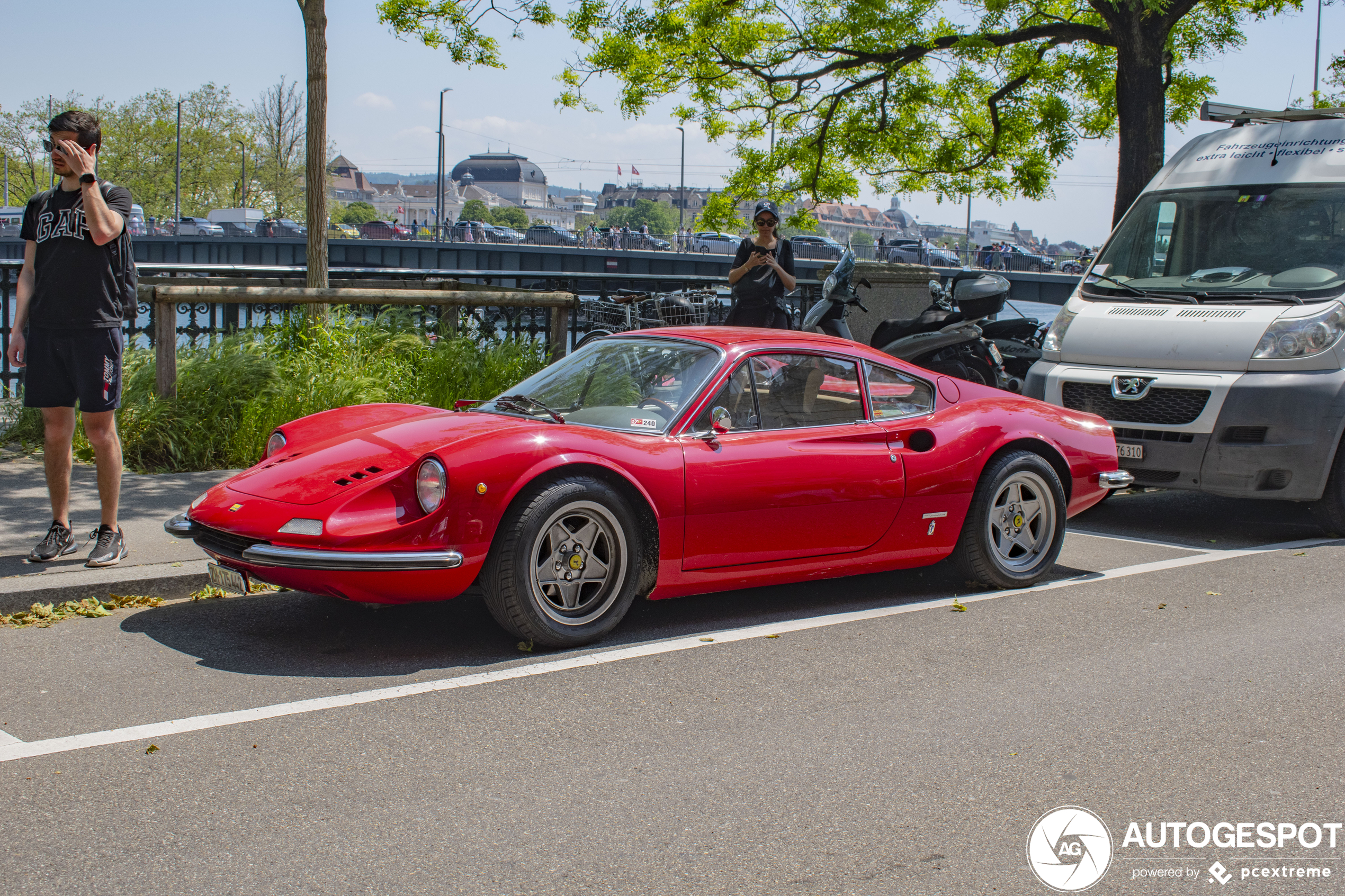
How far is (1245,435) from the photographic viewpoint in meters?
7.38

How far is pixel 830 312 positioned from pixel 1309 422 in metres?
4.79

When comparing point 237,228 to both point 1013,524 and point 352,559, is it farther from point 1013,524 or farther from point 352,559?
point 352,559

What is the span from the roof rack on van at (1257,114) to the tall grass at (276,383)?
18.7ft

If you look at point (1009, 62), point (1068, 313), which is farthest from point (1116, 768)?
point (1009, 62)

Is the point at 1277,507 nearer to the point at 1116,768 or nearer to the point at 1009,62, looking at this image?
the point at 1116,768

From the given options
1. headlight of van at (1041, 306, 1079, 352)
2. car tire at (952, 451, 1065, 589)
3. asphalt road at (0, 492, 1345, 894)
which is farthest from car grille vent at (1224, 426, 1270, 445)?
car tire at (952, 451, 1065, 589)

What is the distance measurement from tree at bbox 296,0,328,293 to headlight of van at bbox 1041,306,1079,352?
17.6 ft

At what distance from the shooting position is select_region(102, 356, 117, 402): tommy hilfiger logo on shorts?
18.1ft

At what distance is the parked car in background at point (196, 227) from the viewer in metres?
80.1

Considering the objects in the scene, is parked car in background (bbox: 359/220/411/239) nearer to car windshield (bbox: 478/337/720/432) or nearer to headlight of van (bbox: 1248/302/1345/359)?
headlight of van (bbox: 1248/302/1345/359)

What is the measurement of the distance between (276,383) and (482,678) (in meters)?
4.81

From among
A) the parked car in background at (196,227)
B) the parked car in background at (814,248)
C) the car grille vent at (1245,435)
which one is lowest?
Answer: the car grille vent at (1245,435)

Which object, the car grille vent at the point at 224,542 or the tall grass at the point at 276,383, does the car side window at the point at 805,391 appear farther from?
the tall grass at the point at 276,383

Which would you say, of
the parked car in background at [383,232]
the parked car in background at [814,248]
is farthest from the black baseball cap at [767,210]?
the parked car in background at [383,232]
